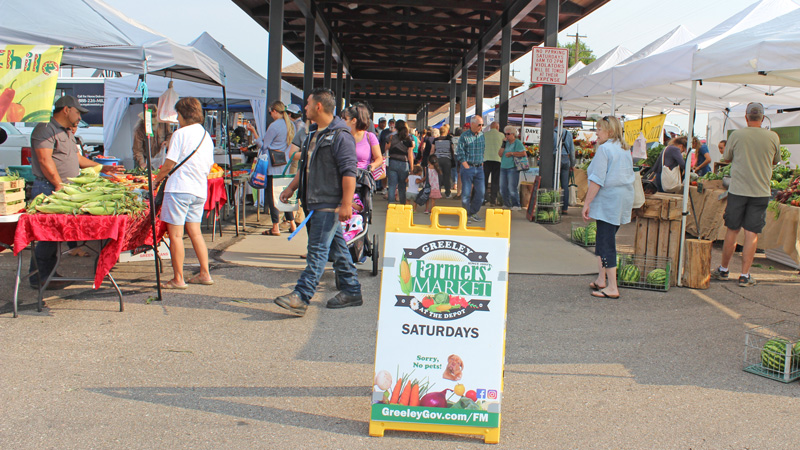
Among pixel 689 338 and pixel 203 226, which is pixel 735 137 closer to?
pixel 689 338

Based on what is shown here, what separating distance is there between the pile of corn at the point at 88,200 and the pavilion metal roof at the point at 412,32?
9132mm

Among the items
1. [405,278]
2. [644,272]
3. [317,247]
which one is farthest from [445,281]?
[644,272]

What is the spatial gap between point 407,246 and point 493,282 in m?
0.46

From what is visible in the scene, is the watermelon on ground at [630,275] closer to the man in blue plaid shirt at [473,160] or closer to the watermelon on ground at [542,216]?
the man in blue plaid shirt at [473,160]

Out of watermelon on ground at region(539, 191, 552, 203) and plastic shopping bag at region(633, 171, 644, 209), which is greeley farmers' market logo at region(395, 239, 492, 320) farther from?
watermelon on ground at region(539, 191, 552, 203)

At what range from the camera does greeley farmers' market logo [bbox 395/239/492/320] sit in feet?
10.6

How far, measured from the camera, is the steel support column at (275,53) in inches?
467

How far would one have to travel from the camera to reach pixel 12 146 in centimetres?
1664

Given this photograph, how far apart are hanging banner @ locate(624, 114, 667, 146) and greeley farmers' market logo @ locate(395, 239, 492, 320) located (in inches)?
304

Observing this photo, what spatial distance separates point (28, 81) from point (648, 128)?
8.73 metres

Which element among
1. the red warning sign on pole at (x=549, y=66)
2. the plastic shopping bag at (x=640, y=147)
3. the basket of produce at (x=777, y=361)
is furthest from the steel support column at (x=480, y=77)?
the basket of produce at (x=777, y=361)

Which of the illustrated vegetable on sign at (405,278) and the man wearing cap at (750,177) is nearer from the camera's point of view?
the illustrated vegetable on sign at (405,278)

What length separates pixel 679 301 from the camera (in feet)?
21.0

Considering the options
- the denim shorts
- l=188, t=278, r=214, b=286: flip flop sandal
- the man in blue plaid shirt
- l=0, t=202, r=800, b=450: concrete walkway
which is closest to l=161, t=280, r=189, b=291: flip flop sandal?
l=0, t=202, r=800, b=450: concrete walkway
